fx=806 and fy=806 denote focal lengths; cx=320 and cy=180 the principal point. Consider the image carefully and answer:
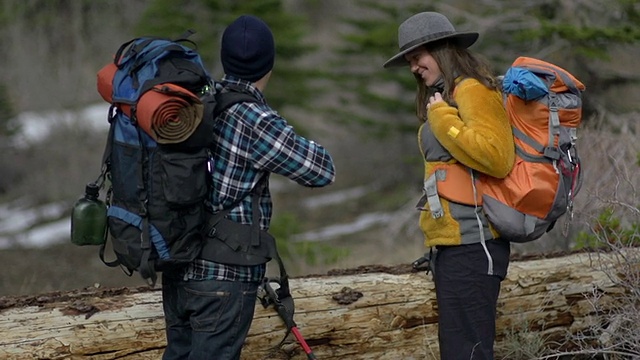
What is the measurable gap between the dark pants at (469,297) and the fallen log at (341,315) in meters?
0.98

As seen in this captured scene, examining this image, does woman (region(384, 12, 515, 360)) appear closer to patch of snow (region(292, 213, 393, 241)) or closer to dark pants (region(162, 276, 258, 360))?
dark pants (region(162, 276, 258, 360))

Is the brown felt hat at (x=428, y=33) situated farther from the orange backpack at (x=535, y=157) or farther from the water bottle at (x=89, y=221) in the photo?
the water bottle at (x=89, y=221)

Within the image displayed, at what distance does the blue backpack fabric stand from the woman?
2.87 ft

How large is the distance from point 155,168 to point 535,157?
66.9 inches

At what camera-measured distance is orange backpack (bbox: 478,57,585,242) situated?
12.0ft

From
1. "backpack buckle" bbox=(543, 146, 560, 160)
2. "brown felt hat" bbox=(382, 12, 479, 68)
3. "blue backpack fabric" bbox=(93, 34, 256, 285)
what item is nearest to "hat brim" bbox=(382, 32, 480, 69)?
"brown felt hat" bbox=(382, 12, 479, 68)

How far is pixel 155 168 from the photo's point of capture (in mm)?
3322

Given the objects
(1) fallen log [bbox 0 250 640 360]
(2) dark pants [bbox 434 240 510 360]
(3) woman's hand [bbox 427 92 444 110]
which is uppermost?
(3) woman's hand [bbox 427 92 444 110]

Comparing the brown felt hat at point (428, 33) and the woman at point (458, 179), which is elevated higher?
the brown felt hat at point (428, 33)

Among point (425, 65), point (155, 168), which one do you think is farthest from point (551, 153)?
point (155, 168)

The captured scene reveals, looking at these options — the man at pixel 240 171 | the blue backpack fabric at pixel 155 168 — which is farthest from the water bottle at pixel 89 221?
the man at pixel 240 171

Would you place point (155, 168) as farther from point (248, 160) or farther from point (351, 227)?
point (351, 227)

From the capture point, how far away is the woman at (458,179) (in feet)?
11.9

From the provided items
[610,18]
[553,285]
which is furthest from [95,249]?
[553,285]
